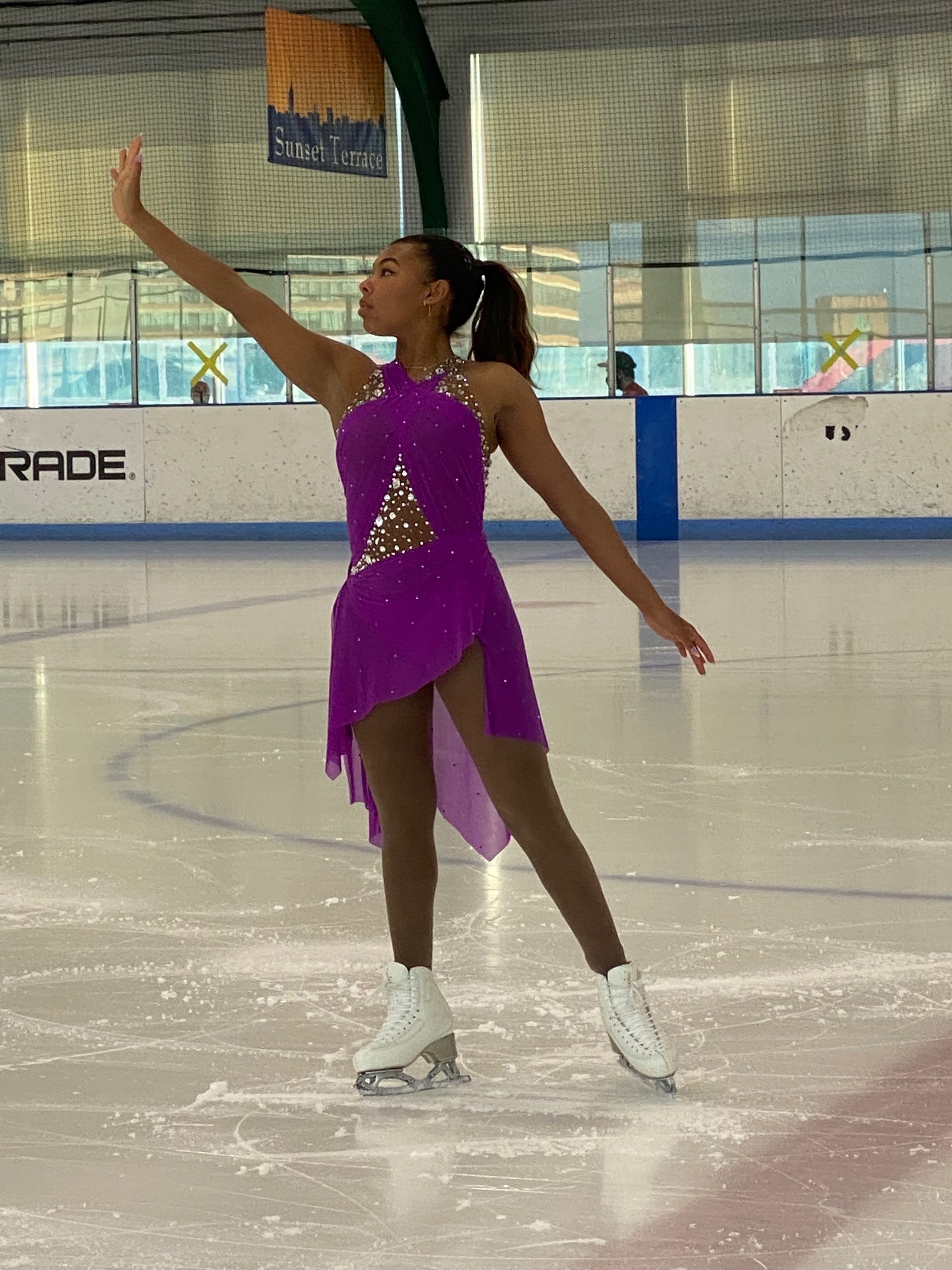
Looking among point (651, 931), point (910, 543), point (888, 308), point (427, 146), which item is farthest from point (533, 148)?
point (651, 931)

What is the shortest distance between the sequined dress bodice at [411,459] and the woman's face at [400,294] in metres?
0.09

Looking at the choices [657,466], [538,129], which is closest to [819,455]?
[657,466]

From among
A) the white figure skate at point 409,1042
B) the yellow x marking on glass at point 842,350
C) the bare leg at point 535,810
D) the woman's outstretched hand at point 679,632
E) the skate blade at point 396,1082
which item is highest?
the yellow x marking on glass at point 842,350

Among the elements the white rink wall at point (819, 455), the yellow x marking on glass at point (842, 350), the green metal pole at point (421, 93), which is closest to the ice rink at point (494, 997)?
the white rink wall at point (819, 455)

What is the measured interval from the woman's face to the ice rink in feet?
3.96

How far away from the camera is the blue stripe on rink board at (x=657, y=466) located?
55.7ft

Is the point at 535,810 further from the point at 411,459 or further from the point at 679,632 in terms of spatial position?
the point at 411,459

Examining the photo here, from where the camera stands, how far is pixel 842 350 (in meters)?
19.2

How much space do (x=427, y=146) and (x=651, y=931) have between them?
57.5ft

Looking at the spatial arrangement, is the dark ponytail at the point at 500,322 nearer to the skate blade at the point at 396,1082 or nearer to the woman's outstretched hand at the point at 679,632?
the woman's outstretched hand at the point at 679,632

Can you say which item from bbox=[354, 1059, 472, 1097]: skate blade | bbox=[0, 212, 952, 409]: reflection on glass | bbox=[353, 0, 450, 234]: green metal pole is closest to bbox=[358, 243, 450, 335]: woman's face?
bbox=[354, 1059, 472, 1097]: skate blade

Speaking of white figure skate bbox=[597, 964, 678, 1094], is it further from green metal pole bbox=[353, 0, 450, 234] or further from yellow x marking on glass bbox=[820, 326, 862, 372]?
green metal pole bbox=[353, 0, 450, 234]

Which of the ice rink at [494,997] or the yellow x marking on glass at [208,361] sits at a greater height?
the yellow x marking on glass at [208,361]

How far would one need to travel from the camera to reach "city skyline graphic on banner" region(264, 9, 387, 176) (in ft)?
62.1
